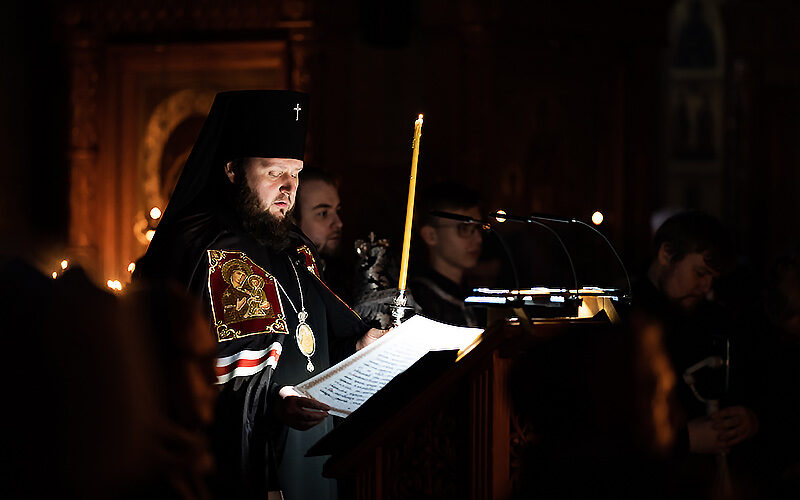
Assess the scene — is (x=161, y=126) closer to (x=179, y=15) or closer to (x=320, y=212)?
(x=179, y=15)

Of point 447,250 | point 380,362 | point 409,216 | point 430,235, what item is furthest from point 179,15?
point 380,362

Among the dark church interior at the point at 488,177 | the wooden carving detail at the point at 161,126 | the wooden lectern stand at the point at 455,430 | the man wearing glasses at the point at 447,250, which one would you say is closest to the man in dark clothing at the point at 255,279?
the wooden lectern stand at the point at 455,430

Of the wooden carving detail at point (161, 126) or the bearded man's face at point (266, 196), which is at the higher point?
the wooden carving detail at point (161, 126)

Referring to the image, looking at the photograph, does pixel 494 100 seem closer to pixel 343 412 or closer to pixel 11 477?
pixel 343 412

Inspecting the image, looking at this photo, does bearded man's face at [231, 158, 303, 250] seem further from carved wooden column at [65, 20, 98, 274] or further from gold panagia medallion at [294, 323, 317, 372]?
carved wooden column at [65, 20, 98, 274]

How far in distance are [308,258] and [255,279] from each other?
410mm

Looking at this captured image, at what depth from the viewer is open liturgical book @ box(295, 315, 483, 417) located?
316 centimetres

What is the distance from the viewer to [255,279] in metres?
3.62

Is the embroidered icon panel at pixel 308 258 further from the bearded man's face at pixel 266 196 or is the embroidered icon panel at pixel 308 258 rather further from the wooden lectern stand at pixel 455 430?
the wooden lectern stand at pixel 455 430

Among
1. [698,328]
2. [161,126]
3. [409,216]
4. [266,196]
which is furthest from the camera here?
[161,126]

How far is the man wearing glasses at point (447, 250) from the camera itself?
5.52 metres

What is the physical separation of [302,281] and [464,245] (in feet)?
6.25

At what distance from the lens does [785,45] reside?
1166 cm

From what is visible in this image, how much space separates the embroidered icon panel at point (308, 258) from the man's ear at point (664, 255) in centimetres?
155
